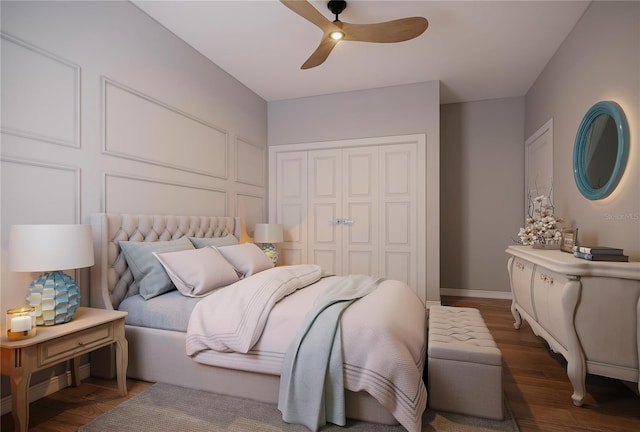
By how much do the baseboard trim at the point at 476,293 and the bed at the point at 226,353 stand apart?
2640mm

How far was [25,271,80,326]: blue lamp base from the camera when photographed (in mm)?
1815

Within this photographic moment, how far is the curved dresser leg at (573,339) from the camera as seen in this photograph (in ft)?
6.16

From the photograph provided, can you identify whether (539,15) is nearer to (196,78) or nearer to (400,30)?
(400,30)

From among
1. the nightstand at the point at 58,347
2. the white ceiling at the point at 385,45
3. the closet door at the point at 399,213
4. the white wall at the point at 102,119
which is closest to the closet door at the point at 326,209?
the closet door at the point at 399,213

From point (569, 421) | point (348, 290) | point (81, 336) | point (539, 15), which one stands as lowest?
point (569, 421)

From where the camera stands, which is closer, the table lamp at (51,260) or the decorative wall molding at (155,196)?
the table lamp at (51,260)

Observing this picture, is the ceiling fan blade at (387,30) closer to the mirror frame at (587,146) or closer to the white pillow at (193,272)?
Answer: the mirror frame at (587,146)

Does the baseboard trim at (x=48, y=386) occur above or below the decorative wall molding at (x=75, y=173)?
below

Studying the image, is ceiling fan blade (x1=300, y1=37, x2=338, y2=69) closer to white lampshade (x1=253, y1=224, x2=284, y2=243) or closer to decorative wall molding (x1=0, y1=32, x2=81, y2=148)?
decorative wall molding (x1=0, y1=32, x2=81, y2=148)

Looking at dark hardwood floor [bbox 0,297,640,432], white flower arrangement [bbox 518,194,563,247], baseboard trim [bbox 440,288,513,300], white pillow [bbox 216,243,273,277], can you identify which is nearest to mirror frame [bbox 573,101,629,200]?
white flower arrangement [bbox 518,194,563,247]

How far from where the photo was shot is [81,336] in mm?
1845

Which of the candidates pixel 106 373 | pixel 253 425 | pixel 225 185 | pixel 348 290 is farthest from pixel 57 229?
pixel 225 185

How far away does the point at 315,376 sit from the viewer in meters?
1.70

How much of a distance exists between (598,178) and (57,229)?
3507 mm
